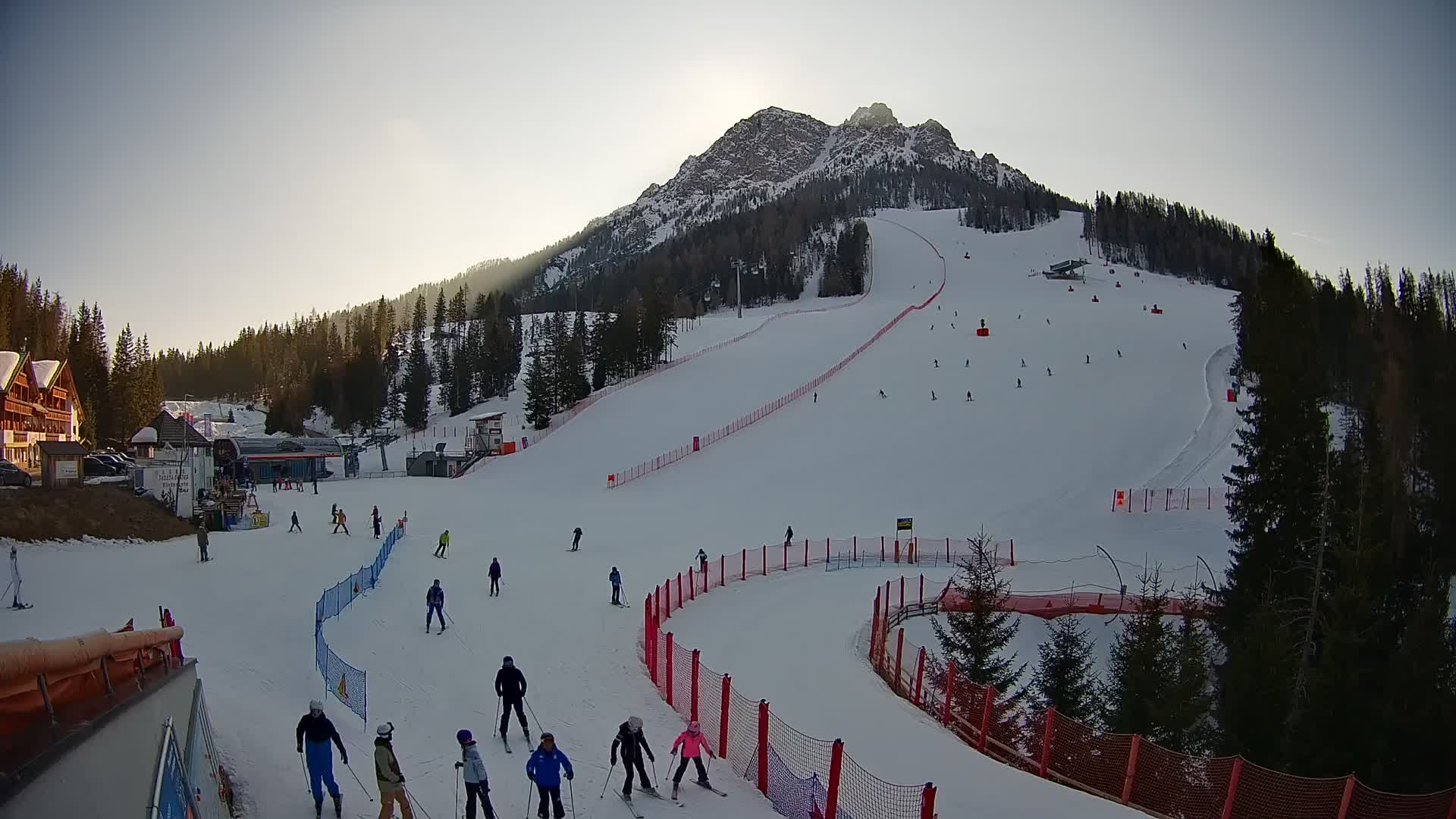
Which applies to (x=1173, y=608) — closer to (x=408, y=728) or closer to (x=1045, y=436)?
(x=1045, y=436)

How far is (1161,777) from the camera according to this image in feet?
32.6

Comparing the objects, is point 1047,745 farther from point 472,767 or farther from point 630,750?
point 472,767

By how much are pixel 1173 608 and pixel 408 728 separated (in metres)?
24.0

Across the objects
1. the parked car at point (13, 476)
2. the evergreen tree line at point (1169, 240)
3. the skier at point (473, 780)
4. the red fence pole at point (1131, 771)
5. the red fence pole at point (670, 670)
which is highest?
the evergreen tree line at point (1169, 240)

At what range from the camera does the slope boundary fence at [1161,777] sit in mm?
8875

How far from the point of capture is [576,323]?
97125mm

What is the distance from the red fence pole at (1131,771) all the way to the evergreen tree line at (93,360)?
5094 cm

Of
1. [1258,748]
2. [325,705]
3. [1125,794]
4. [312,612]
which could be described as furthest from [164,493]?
[1258,748]

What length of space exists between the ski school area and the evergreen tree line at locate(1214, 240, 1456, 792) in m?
5.22

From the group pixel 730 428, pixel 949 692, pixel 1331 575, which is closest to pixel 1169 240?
pixel 730 428

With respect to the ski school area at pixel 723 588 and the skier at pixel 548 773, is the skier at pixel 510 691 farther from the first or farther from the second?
the skier at pixel 548 773

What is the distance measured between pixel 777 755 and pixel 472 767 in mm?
3915

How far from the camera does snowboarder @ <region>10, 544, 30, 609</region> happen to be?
17016 millimetres

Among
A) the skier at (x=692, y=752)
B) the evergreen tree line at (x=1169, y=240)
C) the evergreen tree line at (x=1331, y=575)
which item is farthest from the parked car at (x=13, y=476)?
the evergreen tree line at (x=1169, y=240)
